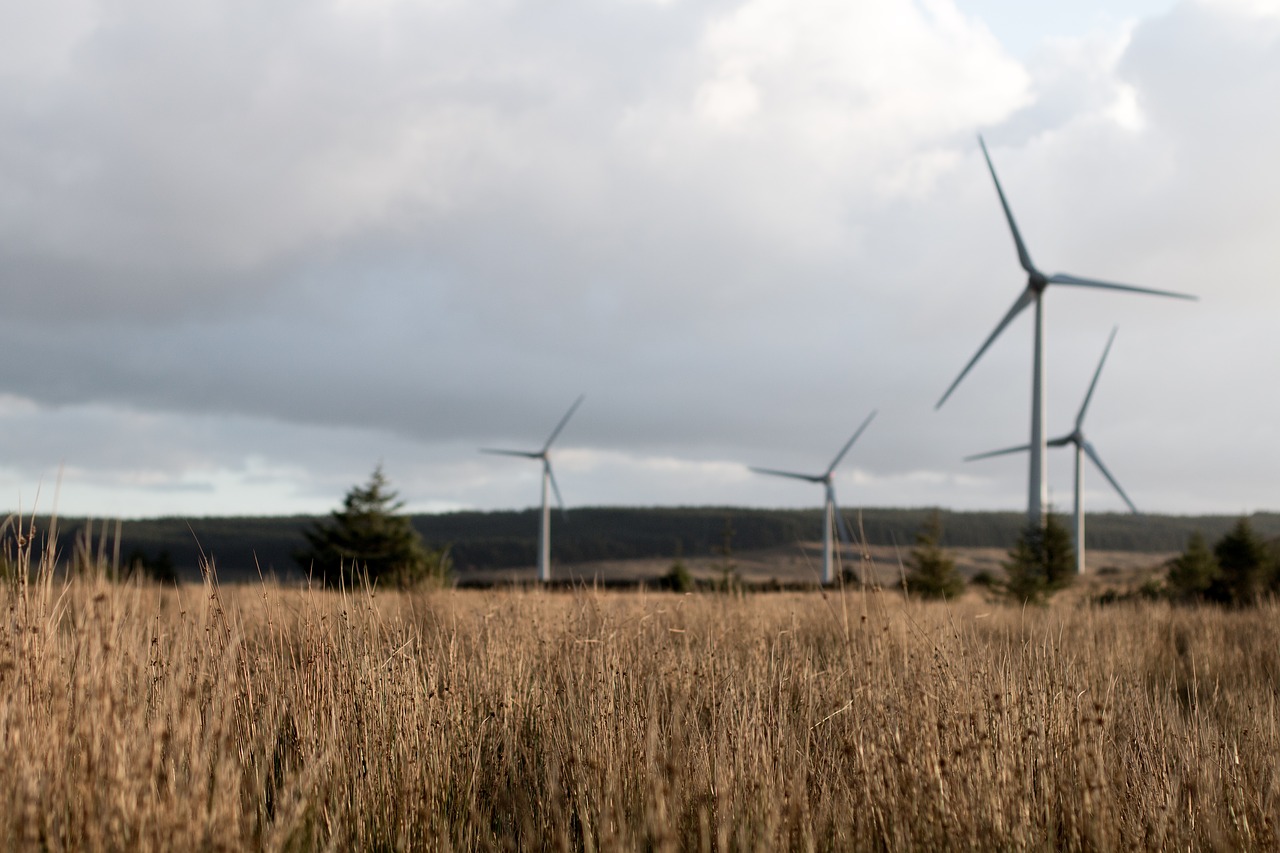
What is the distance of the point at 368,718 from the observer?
6668 mm

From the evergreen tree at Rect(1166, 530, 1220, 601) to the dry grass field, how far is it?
30948 mm

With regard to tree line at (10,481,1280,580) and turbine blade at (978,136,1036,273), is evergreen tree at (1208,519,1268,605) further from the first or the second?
tree line at (10,481,1280,580)

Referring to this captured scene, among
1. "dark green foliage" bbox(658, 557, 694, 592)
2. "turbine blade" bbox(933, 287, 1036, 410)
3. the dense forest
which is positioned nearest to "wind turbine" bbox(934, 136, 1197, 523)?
"turbine blade" bbox(933, 287, 1036, 410)

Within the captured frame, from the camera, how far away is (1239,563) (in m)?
39.1

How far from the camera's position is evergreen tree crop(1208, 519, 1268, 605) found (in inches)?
1379

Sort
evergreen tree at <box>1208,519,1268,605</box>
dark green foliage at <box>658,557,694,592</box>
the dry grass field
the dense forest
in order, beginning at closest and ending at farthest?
the dry grass field
evergreen tree at <box>1208,519,1268,605</box>
dark green foliage at <box>658,557,694,592</box>
the dense forest

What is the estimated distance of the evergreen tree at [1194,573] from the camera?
36.4 m

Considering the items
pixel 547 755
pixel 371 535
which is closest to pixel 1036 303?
pixel 371 535

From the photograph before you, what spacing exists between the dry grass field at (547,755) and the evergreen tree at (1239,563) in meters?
30.4

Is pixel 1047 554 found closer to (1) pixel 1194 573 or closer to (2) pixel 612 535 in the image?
(1) pixel 1194 573

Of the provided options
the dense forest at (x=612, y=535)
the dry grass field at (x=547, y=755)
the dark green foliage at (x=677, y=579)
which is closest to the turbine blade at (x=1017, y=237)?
the dark green foliage at (x=677, y=579)

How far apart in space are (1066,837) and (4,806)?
567 cm

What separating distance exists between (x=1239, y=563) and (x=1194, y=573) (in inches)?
71.5

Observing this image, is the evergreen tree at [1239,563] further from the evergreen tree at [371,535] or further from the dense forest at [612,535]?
the dense forest at [612,535]
